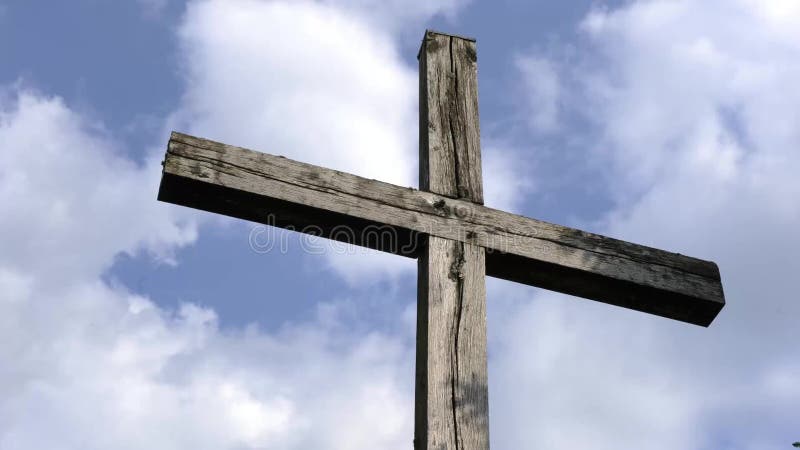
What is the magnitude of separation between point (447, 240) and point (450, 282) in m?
0.17

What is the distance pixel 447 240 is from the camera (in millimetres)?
3496

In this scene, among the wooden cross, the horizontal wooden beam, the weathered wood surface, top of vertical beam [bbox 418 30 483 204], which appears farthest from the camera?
top of vertical beam [bbox 418 30 483 204]

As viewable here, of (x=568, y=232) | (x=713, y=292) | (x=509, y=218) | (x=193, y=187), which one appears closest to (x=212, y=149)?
(x=193, y=187)

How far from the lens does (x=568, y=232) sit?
376 centimetres

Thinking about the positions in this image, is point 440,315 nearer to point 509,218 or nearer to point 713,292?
point 509,218

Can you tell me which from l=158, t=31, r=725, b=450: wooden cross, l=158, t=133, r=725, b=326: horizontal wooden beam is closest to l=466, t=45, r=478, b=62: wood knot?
l=158, t=31, r=725, b=450: wooden cross

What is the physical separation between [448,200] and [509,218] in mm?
242

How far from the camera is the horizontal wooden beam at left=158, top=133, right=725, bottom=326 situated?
340 centimetres

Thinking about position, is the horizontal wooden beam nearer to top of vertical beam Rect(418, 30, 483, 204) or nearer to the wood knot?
top of vertical beam Rect(418, 30, 483, 204)

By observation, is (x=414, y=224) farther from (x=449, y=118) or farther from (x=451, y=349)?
(x=449, y=118)

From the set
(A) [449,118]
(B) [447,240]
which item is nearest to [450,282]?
(B) [447,240]

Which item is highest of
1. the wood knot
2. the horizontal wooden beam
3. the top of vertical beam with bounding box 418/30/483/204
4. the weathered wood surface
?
the wood knot

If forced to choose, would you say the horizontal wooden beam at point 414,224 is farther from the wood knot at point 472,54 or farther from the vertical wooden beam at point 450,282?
the wood knot at point 472,54

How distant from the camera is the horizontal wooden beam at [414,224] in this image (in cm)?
340
